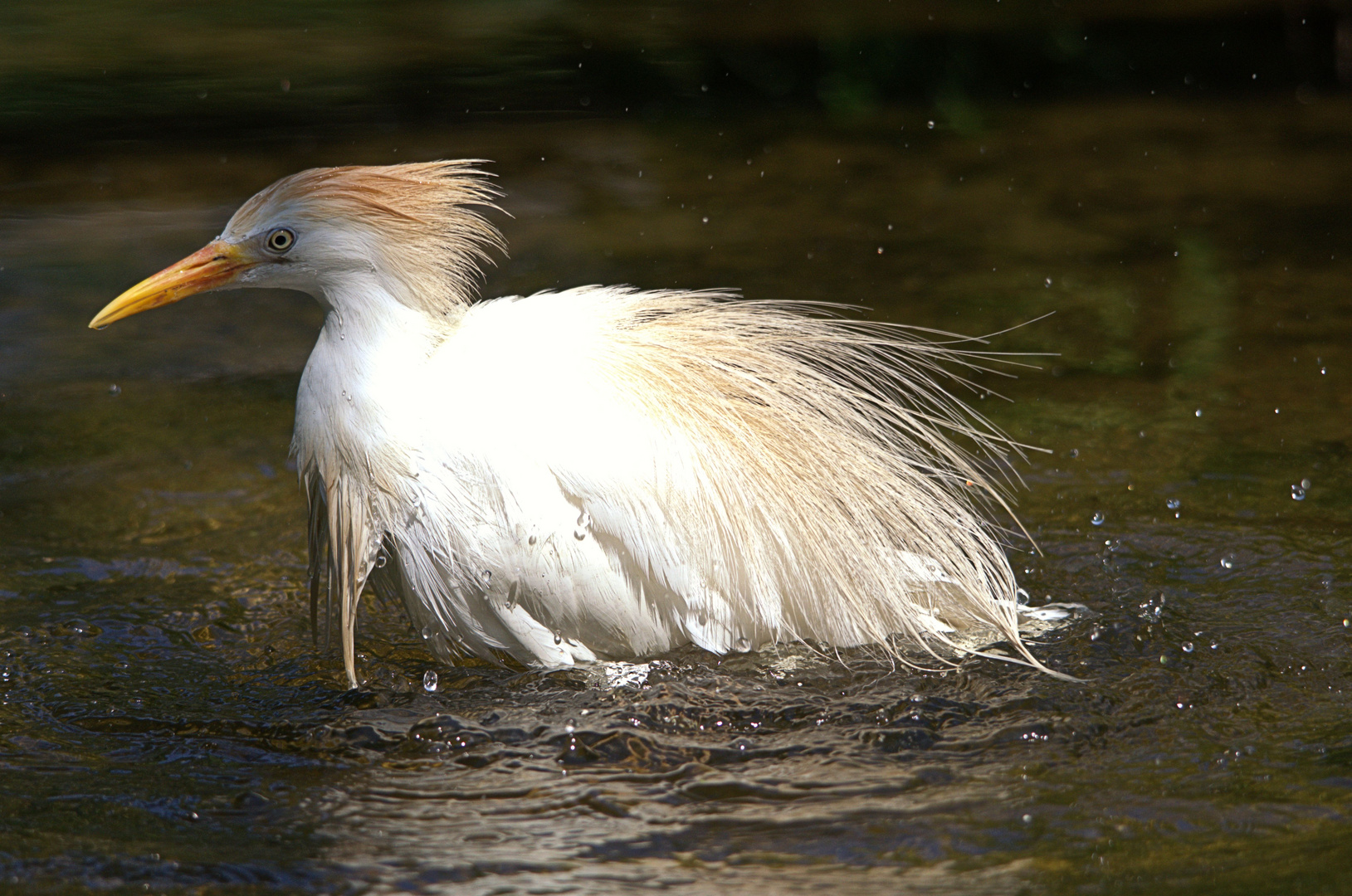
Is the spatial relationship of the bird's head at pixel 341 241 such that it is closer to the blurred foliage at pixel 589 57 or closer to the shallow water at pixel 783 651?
the shallow water at pixel 783 651

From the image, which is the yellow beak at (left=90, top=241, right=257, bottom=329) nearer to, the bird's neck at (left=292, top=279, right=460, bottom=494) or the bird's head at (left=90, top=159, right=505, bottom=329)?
the bird's head at (left=90, top=159, right=505, bottom=329)

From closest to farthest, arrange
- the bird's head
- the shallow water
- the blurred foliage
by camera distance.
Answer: the shallow water, the bird's head, the blurred foliage

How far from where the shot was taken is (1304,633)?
3.38 metres

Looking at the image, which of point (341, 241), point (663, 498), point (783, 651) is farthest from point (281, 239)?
point (783, 651)

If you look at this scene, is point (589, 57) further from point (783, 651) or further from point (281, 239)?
point (783, 651)

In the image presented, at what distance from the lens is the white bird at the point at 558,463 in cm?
307

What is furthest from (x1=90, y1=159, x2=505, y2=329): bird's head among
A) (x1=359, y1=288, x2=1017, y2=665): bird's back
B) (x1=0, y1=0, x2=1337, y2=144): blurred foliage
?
(x1=0, y1=0, x2=1337, y2=144): blurred foliage

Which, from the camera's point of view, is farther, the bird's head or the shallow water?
the bird's head

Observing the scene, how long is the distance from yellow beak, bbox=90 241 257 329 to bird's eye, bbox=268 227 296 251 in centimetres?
7

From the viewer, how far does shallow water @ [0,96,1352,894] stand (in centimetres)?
267

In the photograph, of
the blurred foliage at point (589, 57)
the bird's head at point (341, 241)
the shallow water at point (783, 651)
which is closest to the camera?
the shallow water at point (783, 651)

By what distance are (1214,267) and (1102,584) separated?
276 cm

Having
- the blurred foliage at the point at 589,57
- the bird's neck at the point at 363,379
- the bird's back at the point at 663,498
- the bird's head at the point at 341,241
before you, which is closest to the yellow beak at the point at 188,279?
the bird's head at the point at 341,241

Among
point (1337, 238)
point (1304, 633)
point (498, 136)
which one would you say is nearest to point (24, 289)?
point (498, 136)
